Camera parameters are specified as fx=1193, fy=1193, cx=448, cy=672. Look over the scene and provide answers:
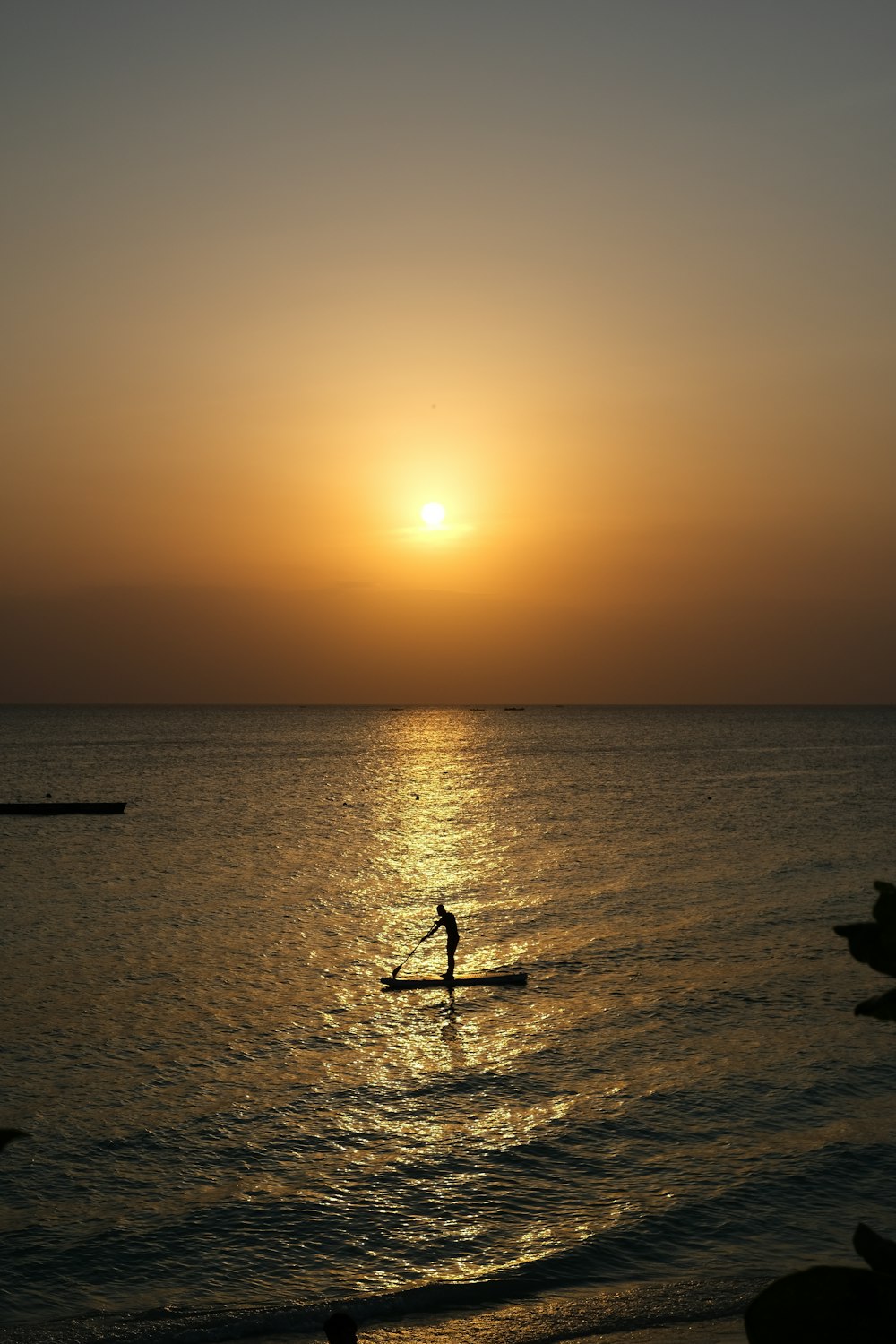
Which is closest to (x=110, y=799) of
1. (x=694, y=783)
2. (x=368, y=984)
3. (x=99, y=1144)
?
(x=694, y=783)

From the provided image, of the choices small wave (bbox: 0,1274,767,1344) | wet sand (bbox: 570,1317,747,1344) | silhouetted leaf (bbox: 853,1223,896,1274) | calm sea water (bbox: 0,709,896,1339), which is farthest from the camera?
calm sea water (bbox: 0,709,896,1339)

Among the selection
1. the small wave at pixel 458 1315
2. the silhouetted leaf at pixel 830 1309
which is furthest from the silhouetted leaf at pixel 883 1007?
the small wave at pixel 458 1315

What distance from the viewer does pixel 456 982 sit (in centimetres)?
3484

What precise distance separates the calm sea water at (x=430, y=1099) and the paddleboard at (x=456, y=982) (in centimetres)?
51

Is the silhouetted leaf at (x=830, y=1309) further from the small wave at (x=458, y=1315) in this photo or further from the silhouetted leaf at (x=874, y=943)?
the small wave at (x=458, y=1315)

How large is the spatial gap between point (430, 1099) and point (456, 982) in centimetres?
1018

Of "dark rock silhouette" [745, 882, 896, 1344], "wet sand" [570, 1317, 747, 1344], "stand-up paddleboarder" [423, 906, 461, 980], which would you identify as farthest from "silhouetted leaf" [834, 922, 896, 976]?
"stand-up paddleboarder" [423, 906, 461, 980]

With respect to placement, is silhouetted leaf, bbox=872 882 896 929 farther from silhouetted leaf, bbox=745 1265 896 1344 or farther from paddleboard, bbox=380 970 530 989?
paddleboard, bbox=380 970 530 989

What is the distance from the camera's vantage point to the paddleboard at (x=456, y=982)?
3478 centimetres

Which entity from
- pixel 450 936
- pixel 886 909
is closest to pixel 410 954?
pixel 450 936

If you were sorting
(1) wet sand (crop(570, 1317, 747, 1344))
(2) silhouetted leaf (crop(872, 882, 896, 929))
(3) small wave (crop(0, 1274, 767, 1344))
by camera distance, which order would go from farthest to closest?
1. (3) small wave (crop(0, 1274, 767, 1344))
2. (1) wet sand (crop(570, 1317, 747, 1344))
3. (2) silhouetted leaf (crop(872, 882, 896, 929))

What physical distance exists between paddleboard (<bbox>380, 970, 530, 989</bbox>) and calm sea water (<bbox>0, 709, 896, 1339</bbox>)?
513 millimetres

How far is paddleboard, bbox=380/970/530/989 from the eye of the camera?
3478 centimetres

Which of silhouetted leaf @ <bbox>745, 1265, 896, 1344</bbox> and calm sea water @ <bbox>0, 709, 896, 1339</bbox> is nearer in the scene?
silhouetted leaf @ <bbox>745, 1265, 896, 1344</bbox>
